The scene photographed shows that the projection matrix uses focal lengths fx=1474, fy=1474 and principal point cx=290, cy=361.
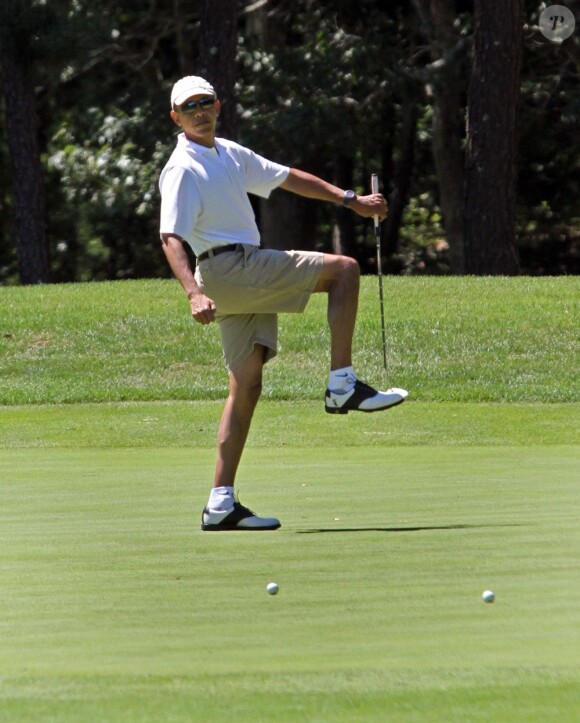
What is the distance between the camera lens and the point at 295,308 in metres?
6.38

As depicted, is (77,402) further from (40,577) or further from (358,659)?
(358,659)

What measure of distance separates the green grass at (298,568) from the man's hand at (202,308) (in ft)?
2.84

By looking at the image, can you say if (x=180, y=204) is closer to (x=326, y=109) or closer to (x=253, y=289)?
(x=253, y=289)

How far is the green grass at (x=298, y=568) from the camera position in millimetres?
3531

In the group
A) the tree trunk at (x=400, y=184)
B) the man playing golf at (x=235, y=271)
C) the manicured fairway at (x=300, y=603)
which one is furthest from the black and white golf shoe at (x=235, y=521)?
the tree trunk at (x=400, y=184)

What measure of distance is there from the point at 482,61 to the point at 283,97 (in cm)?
638

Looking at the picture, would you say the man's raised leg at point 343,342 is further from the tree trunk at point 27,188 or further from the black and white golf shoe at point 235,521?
the tree trunk at point 27,188

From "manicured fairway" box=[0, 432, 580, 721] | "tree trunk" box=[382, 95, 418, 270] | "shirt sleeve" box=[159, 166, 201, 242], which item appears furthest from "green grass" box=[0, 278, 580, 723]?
"tree trunk" box=[382, 95, 418, 270]

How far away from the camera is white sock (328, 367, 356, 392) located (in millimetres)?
6324

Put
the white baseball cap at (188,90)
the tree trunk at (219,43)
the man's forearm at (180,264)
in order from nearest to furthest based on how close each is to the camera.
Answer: the man's forearm at (180,264) → the white baseball cap at (188,90) → the tree trunk at (219,43)

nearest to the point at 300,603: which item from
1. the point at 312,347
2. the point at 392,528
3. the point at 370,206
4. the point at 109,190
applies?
the point at 392,528

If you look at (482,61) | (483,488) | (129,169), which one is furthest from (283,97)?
(483,488)

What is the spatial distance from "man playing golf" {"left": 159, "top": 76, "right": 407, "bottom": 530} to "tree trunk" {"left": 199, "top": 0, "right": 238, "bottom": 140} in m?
17.6

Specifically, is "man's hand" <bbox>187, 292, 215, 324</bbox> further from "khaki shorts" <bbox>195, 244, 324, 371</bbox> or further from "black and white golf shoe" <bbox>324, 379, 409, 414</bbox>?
"black and white golf shoe" <bbox>324, 379, 409, 414</bbox>
